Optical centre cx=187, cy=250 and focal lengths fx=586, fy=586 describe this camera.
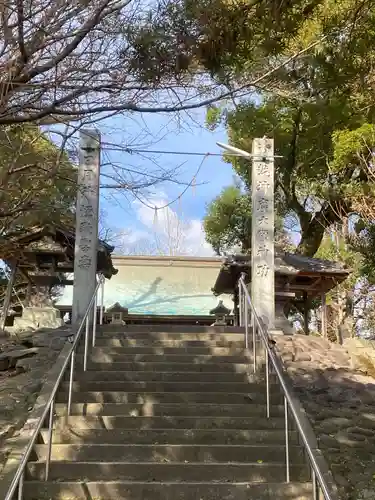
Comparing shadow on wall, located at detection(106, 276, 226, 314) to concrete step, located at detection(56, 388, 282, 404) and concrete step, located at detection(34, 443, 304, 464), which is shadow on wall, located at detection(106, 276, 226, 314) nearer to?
concrete step, located at detection(56, 388, 282, 404)

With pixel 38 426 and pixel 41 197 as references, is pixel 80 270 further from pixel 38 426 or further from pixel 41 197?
pixel 38 426

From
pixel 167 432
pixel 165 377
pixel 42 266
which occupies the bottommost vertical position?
pixel 167 432

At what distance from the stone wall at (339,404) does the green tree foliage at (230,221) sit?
394 inches

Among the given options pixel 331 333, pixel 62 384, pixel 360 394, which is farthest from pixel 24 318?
pixel 331 333

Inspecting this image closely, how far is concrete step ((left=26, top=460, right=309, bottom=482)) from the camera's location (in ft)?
16.9

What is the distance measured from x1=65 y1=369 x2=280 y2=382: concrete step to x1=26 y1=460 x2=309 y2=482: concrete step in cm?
212

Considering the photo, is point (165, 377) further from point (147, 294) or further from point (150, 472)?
point (147, 294)

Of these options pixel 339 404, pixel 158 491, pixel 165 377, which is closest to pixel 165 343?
pixel 165 377

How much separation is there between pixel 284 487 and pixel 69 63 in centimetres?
392

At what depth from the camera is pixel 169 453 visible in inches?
220

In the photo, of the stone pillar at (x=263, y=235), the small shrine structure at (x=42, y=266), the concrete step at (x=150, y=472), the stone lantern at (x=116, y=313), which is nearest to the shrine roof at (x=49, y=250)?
the small shrine structure at (x=42, y=266)

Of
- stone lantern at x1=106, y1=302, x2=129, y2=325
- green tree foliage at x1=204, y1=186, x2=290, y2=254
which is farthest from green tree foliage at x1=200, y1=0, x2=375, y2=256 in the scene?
stone lantern at x1=106, y1=302, x2=129, y2=325

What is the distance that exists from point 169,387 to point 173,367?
2.02ft

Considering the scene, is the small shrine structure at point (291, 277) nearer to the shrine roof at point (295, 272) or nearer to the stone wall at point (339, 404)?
the shrine roof at point (295, 272)
